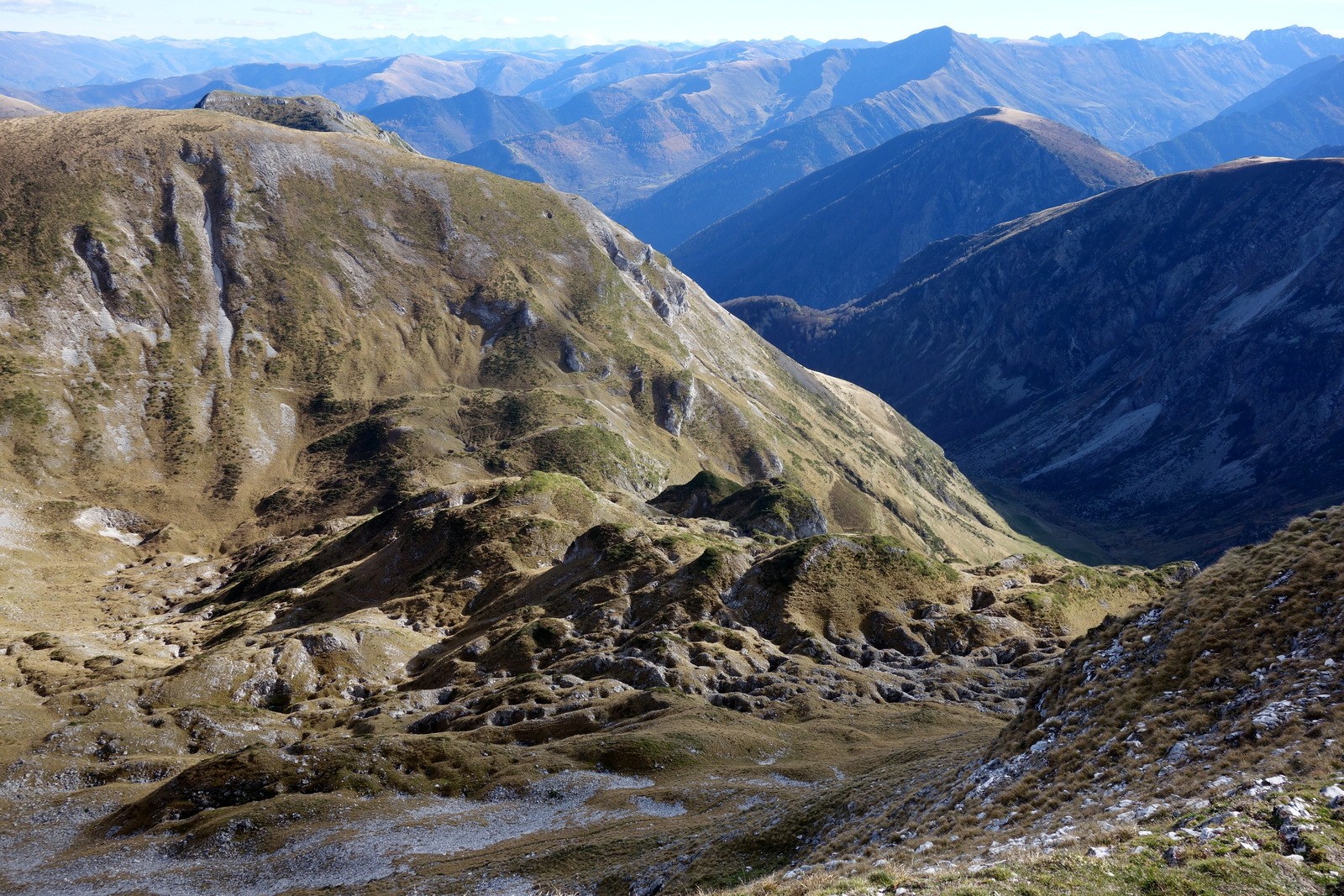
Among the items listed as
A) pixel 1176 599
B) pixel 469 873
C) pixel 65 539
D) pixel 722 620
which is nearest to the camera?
pixel 1176 599

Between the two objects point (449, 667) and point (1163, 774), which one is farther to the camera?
point (449, 667)

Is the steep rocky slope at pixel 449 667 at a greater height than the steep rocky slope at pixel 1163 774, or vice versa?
the steep rocky slope at pixel 1163 774

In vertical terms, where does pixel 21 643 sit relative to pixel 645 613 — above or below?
above

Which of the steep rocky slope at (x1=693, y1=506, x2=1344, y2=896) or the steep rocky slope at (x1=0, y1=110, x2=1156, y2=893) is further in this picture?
the steep rocky slope at (x1=0, y1=110, x2=1156, y2=893)

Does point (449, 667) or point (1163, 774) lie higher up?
point (1163, 774)

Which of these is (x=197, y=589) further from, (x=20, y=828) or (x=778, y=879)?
(x=778, y=879)

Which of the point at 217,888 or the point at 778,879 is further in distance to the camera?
the point at 217,888

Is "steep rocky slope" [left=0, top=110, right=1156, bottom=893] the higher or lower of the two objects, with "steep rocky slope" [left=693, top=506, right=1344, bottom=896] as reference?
lower

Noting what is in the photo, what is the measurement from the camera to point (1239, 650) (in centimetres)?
3966

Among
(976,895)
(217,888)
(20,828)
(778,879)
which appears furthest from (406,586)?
(976,895)

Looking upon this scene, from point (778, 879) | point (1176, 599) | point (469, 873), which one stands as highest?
point (1176, 599)

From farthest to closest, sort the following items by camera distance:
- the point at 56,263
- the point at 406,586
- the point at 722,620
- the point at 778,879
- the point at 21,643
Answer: the point at 56,263 < the point at 406,586 < the point at 21,643 < the point at 722,620 < the point at 778,879

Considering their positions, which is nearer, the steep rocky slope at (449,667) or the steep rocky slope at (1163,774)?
the steep rocky slope at (1163,774)

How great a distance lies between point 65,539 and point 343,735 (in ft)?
346
